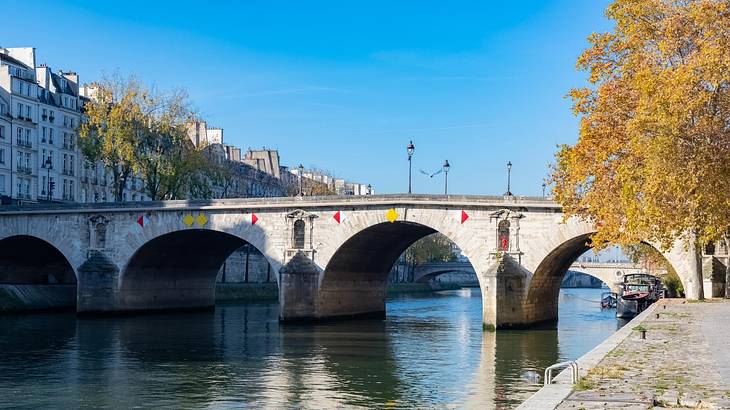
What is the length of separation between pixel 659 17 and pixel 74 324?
1495 inches

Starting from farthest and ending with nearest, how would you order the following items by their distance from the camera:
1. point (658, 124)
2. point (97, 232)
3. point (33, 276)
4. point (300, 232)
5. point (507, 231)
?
point (33, 276) → point (97, 232) → point (300, 232) → point (507, 231) → point (658, 124)

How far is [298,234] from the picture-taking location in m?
60.7

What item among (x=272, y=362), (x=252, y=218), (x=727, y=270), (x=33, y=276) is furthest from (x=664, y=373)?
(x=33, y=276)

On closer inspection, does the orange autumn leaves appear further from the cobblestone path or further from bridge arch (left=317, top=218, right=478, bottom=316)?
bridge arch (left=317, top=218, right=478, bottom=316)

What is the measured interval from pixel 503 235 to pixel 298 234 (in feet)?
45.2

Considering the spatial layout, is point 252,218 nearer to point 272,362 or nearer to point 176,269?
point 176,269

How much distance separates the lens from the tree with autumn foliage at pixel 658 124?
36.0 meters

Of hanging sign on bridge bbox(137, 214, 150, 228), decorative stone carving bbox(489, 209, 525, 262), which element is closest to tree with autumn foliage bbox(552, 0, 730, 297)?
decorative stone carving bbox(489, 209, 525, 262)

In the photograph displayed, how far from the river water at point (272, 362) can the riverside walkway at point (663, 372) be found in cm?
413

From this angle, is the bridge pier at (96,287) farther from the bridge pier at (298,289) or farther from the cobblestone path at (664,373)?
the cobblestone path at (664,373)

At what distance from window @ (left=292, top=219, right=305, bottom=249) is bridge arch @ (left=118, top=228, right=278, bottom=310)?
7.07 feet

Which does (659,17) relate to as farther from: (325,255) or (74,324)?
(74,324)

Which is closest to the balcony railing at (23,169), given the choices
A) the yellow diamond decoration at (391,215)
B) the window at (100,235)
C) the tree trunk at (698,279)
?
the window at (100,235)

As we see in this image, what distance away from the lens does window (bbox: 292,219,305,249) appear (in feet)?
198
